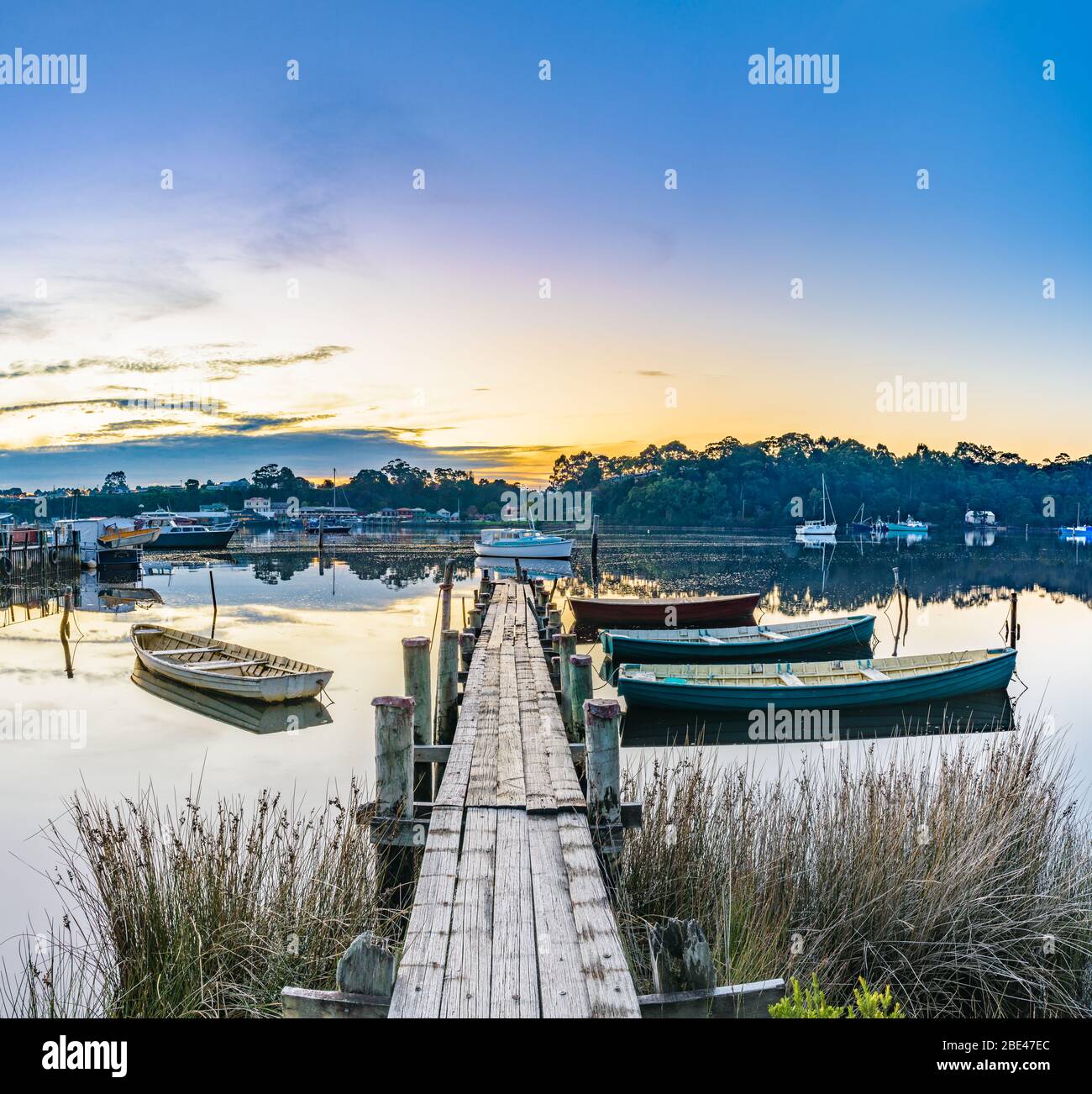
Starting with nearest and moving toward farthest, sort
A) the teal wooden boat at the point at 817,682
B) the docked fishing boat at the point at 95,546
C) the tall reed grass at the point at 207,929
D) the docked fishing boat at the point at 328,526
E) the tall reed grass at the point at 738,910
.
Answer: the tall reed grass at the point at 207,929 → the tall reed grass at the point at 738,910 → the teal wooden boat at the point at 817,682 → the docked fishing boat at the point at 95,546 → the docked fishing boat at the point at 328,526

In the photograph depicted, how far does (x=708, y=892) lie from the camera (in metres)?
5.70

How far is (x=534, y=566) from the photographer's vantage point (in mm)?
54625

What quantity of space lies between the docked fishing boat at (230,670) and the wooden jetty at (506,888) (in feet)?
26.4

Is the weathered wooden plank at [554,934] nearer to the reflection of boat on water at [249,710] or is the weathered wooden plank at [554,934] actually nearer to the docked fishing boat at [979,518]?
the reflection of boat on water at [249,710]

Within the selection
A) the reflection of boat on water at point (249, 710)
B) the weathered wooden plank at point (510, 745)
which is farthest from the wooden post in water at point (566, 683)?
the reflection of boat on water at point (249, 710)

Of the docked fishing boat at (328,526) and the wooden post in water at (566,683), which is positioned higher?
the docked fishing boat at (328,526)

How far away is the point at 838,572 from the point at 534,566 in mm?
20408

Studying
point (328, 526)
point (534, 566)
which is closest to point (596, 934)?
point (534, 566)

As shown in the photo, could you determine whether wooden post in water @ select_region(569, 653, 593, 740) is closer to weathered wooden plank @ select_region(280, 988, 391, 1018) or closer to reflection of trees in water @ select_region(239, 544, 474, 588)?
weathered wooden plank @ select_region(280, 988, 391, 1018)

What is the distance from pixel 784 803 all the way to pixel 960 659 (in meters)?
Answer: 11.7

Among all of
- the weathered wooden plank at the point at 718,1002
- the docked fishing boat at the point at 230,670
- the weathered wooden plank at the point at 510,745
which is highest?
the weathered wooden plank at the point at 510,745

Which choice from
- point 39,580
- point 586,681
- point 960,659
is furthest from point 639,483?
point 586,681

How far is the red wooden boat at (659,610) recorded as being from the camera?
26000 millimetres
